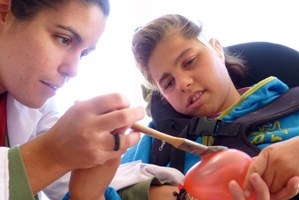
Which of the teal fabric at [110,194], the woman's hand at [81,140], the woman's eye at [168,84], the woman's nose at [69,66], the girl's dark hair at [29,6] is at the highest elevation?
the girl's dark hair at [29,6]

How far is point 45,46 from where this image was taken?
2.26 ft

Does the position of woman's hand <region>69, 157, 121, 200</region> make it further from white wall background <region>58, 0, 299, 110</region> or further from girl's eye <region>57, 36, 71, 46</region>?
white wall background <region>58, 0, 299, 110</region>

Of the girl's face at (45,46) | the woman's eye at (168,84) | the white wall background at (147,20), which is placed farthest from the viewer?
the white wall background at (147,20)

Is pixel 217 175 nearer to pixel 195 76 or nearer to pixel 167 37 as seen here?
pixel 195 76

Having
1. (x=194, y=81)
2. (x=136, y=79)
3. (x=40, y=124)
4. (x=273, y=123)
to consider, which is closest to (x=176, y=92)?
(x=194, y=81)

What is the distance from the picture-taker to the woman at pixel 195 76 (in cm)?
96

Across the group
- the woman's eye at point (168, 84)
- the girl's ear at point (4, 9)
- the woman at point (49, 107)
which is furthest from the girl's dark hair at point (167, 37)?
the girl's ear at point (4, 9)

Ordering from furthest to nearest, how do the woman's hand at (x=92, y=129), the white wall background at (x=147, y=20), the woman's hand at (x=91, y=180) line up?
1. the white wall background at (x=147, y=20)
2. the woman's hand at (x=91, y=180)
3. the woman's hand at (x=92, y=129)

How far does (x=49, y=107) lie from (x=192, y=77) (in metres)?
0.42

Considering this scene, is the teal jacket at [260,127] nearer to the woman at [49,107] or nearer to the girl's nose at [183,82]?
the girl's nose at [183,82]

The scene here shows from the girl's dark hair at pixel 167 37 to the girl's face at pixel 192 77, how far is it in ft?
0.11

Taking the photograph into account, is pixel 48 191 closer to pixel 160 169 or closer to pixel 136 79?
pixel 160 169

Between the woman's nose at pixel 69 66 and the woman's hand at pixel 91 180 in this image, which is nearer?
the woman's hand at pixel 91 180

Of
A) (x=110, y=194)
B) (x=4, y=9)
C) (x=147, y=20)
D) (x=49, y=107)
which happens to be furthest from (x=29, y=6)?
(x=147, y=20)
